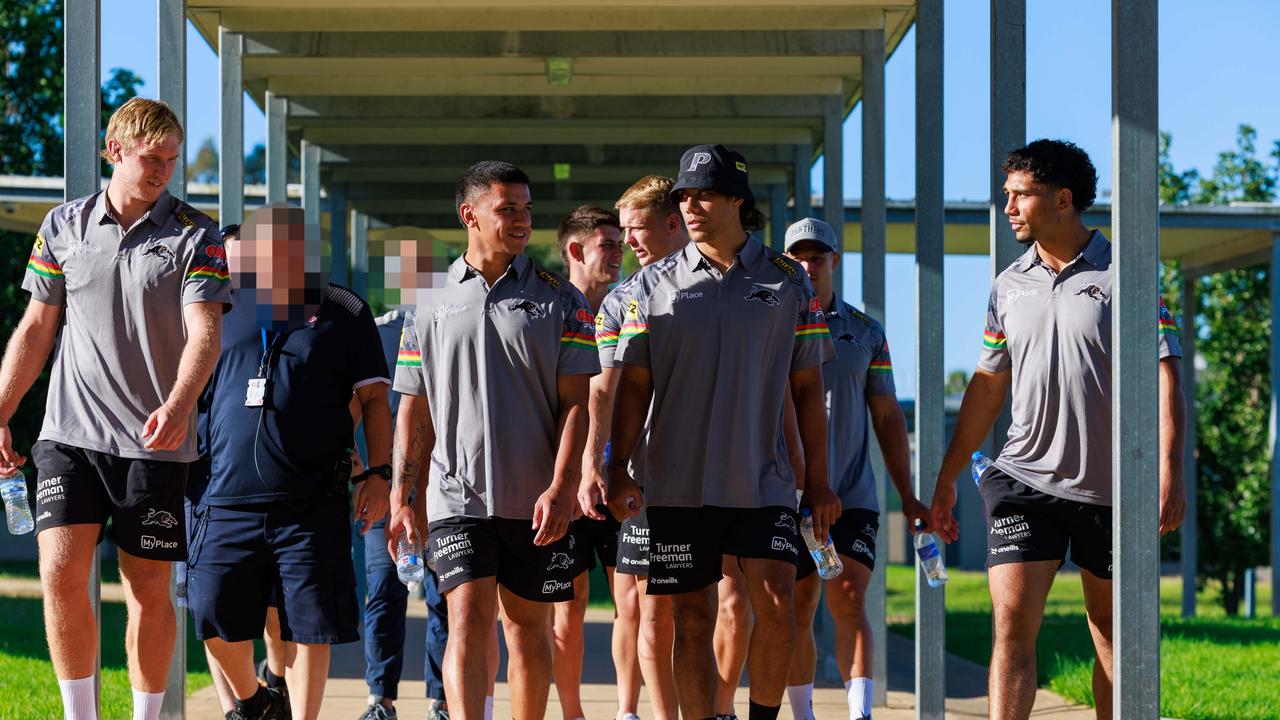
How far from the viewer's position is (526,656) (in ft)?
18.1

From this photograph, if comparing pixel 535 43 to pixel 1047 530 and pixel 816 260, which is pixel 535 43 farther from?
pixel 1047 530

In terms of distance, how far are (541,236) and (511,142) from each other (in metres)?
5.18

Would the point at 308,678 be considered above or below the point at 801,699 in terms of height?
above

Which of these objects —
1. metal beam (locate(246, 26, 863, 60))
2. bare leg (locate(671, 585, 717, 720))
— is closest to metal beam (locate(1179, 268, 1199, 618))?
metal beam (locate(246, 26, 863, 60))

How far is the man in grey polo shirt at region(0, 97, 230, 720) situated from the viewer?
17.5 feet

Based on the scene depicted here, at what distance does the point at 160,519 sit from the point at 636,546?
1659 mm

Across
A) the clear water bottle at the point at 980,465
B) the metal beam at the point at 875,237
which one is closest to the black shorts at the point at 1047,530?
the clear water bottle at the point at 980,465

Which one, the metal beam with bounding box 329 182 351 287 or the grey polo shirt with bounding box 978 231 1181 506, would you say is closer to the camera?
the grey polo shirt with bounding box 978 231 1181 506

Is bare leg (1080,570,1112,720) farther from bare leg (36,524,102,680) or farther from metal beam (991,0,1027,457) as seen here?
bare leg (36,524,102,680)

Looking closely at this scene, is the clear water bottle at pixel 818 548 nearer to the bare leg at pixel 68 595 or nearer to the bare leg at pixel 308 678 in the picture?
the bare leg at pixel 308 678

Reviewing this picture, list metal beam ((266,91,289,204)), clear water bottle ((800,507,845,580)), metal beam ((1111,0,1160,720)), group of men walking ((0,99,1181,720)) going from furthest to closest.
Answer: metal beam ((266,91,289,204))
clear water bottle ((800,507,845,580))
group of men walking ((0,99,1181,720))
metal beam ((1111,0,1160,720))

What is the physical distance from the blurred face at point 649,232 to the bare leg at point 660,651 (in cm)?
162

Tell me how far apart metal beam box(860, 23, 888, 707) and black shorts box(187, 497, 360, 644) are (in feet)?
12.8

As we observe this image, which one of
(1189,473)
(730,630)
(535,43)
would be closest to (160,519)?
(730,630)
